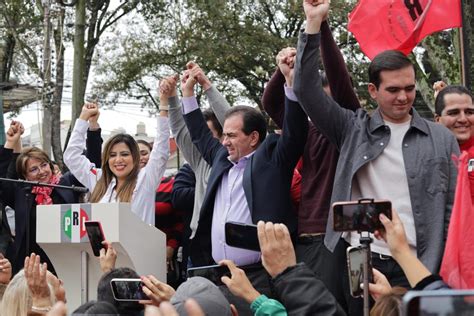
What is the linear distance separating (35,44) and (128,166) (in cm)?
2186

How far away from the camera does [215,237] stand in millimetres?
5348

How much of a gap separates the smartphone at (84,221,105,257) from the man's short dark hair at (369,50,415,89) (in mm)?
1749

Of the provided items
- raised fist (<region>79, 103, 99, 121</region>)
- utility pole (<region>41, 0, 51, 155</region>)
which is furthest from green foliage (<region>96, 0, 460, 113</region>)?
raised fist (<region>79, 103, 99, 121</region>)

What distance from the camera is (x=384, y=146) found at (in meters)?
4.42

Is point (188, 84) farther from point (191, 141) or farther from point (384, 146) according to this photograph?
point (384, 146)

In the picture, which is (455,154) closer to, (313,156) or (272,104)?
(313,156)

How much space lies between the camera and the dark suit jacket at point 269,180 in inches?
197

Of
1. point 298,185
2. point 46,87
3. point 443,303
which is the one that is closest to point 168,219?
point 298,185

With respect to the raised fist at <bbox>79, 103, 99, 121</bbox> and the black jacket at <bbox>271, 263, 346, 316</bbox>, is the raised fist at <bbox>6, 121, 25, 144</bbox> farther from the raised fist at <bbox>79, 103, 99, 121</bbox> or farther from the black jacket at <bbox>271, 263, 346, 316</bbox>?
the black jacket at <bbox>271, 263, 346, 316</bbox>

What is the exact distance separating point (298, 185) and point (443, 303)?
3.62 metres

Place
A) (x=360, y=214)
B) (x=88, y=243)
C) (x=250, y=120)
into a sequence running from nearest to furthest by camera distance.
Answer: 1. (x=360, y=214)
2. (x=250, y=120)
3. (x=88, y=243)

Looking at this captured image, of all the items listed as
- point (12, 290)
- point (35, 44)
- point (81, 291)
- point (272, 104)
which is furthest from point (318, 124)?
point (35, 44)

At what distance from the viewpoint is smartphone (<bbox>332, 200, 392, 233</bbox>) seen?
3455mm

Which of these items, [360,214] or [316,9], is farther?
[316,9]
